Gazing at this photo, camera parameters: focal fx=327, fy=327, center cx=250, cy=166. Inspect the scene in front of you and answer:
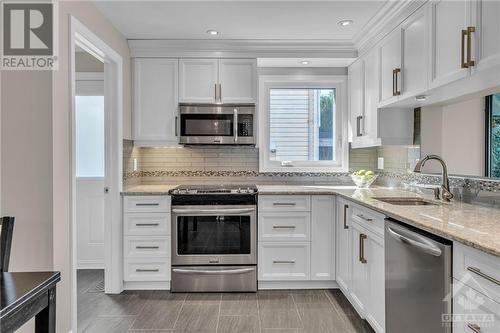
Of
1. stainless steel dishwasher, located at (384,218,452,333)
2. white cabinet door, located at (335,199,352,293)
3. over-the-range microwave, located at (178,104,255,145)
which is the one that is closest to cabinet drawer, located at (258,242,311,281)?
white cabinet door, located at (335,199,352,293)

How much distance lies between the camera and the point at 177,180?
367 centimetres

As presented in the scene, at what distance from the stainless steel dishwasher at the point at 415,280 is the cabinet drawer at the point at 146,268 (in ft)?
6.40

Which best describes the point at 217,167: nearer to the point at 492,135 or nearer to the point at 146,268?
the point at 146,268

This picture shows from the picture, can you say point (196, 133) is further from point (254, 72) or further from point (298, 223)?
point (298, 223)

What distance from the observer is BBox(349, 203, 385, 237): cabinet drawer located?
80.8 inches

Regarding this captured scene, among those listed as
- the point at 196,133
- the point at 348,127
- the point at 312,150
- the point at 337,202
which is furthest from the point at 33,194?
the point at 348,127

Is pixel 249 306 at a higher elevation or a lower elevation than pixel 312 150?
lower

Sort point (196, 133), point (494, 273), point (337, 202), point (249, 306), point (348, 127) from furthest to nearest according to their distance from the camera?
point (348, 127), point (196, 133), point (337, 202), point (249, 306), point (494, 273)

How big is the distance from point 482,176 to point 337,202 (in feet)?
3.91

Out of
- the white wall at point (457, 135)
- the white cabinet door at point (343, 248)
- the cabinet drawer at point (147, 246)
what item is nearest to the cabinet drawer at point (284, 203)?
the white cabinet door at point (343, 248)

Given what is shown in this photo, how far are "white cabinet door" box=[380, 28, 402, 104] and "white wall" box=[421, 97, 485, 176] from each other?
37cm

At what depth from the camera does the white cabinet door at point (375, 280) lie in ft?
6.62

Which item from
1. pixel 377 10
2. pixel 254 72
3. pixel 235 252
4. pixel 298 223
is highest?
pixel 377 10

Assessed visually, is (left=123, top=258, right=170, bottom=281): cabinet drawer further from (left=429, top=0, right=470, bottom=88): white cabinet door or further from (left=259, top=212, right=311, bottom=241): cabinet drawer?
(left=429, top=0, right=470, bottom=88): white cabinet door
